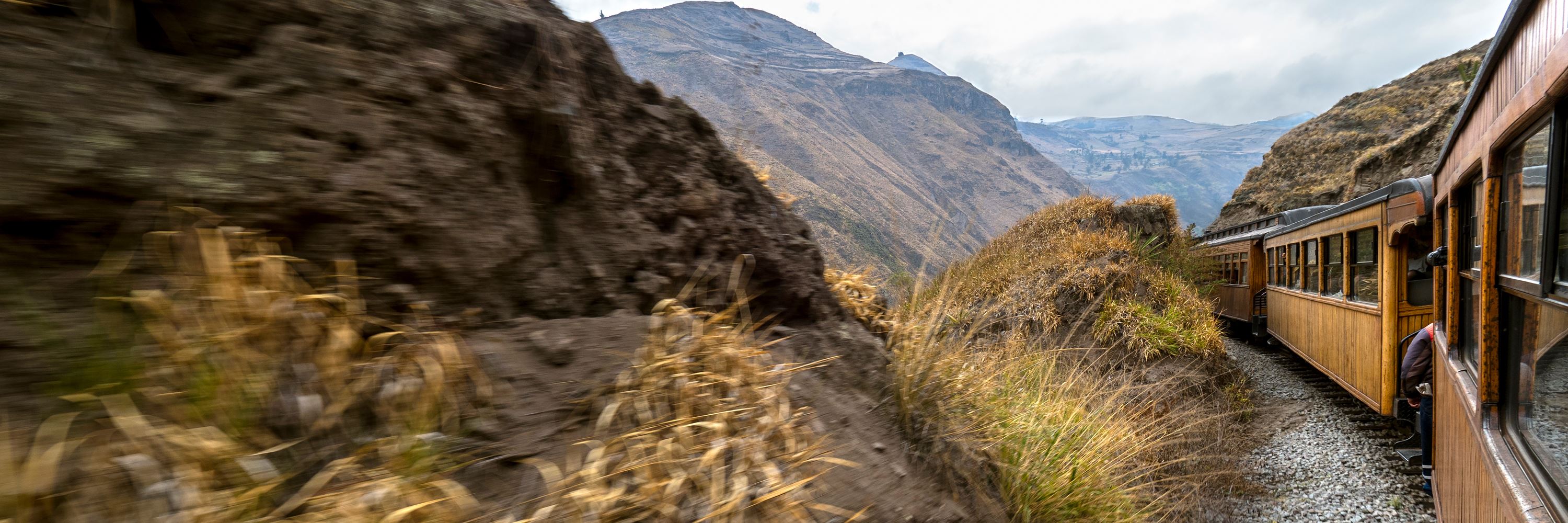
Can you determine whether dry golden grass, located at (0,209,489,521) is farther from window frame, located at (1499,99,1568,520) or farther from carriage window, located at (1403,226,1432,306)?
carriage window, located at (1403,226,1432,306)

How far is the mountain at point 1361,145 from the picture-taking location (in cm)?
2205

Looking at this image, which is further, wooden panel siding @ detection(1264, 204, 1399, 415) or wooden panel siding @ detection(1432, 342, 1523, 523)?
wooden panel siding @ detection(1264, 204, 1399, 415)

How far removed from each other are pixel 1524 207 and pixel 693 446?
3.13 metres

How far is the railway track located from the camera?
5.74 m

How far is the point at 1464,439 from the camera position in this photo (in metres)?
3.53

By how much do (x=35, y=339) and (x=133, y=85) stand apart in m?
0.75

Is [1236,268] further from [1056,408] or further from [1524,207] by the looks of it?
[1524,207]

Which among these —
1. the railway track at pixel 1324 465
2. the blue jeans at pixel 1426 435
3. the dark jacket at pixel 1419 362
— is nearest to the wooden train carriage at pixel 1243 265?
the railway track at pixel 1324 465

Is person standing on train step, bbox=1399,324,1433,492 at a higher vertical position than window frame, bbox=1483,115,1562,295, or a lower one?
lower

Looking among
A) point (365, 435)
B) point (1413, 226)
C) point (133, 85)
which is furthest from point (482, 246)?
point (1413, 226)

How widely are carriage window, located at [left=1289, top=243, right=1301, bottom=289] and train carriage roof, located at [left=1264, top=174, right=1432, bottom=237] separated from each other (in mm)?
324

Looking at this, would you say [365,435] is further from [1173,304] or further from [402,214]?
[1173,304]

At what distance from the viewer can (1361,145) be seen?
1147 inches

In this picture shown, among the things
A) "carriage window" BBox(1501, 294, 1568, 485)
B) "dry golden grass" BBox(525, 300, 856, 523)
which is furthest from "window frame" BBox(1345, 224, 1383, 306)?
"dry golden grass" BBox(525, 300, 856, 523)
